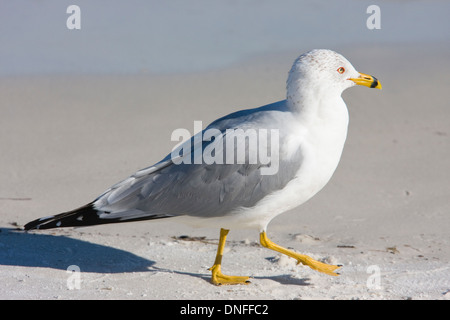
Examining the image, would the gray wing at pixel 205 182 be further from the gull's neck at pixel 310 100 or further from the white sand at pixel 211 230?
the white sand at pixel 211 230

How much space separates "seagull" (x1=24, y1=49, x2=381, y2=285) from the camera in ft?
16.0

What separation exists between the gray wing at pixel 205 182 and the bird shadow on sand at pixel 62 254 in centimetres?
49

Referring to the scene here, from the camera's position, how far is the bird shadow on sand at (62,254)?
17.5ft

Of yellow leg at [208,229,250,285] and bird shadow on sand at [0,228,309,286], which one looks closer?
yellow leg at [208,229,250,285]

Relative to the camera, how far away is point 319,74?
4.98m

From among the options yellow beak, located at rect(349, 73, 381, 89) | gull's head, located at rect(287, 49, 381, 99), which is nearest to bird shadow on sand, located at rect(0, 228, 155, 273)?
gull's head, located at rect(287, 49, 381, 99)

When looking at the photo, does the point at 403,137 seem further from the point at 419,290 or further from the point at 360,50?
the point at 419,290

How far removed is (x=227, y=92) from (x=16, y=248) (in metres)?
5.00

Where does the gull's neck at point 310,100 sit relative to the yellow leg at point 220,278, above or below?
above

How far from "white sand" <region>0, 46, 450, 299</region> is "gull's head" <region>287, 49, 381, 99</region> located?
128cm

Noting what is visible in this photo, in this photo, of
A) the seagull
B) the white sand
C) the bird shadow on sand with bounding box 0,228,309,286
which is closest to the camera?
the seagull

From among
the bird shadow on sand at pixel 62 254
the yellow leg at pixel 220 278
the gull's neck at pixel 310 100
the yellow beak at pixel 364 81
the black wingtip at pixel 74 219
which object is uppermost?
the yellow beak at pixel 364 81

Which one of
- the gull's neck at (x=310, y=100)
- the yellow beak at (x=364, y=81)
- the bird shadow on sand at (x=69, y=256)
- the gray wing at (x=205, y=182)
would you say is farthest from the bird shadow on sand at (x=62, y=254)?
the yellow beak at (x=364, y=81)

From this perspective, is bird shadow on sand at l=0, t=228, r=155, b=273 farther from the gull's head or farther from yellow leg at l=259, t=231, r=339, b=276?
the gull's head
